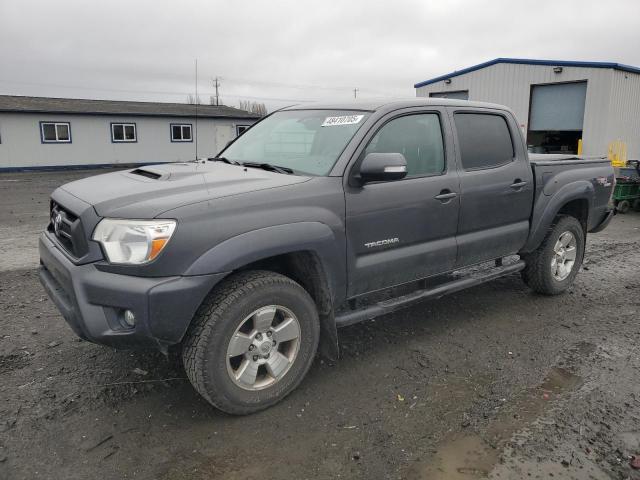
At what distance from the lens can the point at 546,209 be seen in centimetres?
489

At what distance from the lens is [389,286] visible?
3762 millimetres

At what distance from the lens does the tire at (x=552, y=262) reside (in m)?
5.16

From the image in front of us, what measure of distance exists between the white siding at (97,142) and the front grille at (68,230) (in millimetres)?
25706

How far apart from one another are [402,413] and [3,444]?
230 cm

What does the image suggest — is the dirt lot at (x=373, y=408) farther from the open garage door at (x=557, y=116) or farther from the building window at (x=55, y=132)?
the building window at (x=55, y=132)

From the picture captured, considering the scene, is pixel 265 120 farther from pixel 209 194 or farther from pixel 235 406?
pixel 235 406

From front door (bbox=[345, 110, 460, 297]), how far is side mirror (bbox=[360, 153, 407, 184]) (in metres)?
0.17

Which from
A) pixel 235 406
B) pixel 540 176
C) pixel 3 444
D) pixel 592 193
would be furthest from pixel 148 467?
pixel 592 193

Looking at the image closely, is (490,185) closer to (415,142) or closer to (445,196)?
(445,196)

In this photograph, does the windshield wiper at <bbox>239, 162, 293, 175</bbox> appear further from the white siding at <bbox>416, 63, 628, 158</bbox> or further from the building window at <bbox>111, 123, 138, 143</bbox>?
the building window at <bbox>111, 123, 138, 143</bbox>

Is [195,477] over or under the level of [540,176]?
under

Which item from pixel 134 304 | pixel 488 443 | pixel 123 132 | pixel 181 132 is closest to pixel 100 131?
pixel 123 132

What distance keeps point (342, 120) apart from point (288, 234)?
1195 mm

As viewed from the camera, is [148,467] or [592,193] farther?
[592,193]
